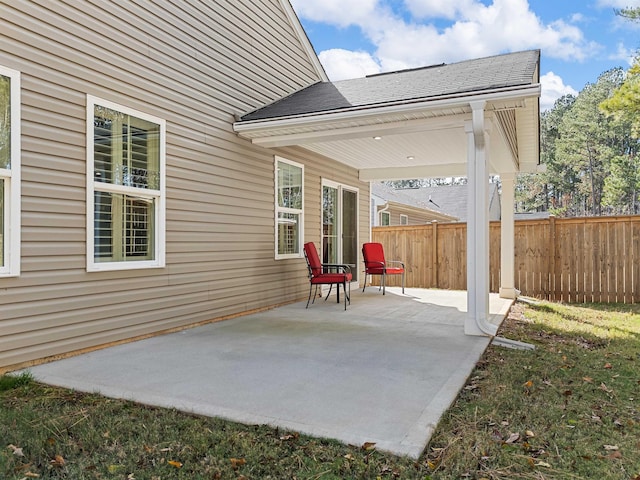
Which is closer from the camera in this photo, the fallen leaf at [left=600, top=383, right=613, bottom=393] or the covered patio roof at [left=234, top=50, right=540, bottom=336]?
the fallen leaf at [left=600, top=383, right=613, bottom=393]

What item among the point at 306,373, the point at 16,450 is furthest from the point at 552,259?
the point at 16,450

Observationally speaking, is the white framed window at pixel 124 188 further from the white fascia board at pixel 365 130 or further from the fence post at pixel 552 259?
the fence post at pixel 552 259

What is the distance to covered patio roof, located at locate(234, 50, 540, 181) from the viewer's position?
474 cm

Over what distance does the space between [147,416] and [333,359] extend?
5.29 feet

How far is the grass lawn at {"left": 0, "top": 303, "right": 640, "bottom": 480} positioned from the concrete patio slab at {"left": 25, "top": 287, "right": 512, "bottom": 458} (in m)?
0.11

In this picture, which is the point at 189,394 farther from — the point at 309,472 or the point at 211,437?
the point at 309,472

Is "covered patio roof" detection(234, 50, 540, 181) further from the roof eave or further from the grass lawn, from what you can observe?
the grass lawn

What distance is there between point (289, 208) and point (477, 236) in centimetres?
327

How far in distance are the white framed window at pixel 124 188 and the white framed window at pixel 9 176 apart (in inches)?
24.4

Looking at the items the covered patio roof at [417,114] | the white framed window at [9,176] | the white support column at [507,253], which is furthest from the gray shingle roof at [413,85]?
the white framed window at [9,176]

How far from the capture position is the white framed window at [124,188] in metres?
4.05

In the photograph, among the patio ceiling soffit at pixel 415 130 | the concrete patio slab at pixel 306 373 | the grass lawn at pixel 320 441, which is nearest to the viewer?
the grass lawn at pixel 320 441

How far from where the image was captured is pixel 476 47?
26.6 m

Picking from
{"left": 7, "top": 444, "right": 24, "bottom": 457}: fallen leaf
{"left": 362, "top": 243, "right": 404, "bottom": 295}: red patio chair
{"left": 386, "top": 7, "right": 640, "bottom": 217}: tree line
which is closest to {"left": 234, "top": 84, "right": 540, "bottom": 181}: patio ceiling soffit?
{"left": 362, "top": 243, "right": 404, "bottom": 295}: red patio chair
